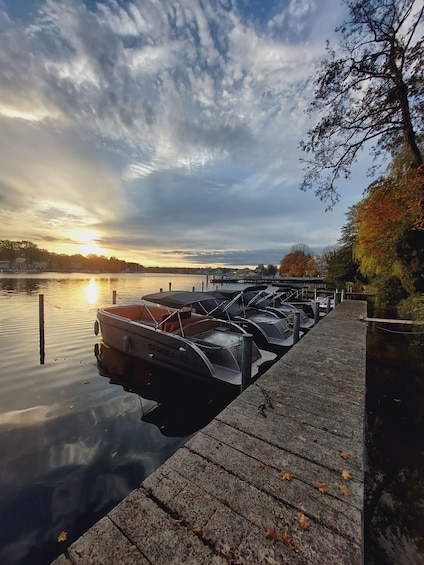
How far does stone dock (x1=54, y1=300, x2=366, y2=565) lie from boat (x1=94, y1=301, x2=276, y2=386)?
1856mm

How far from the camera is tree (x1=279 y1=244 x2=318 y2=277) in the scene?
8025 centimetres

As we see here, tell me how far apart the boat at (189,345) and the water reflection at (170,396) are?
0.35 metres

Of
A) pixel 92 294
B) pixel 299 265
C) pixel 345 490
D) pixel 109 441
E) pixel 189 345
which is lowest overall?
pixel 109 441

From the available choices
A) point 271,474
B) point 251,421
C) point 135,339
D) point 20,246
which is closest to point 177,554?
point 271,474

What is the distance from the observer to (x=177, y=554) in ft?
4.67

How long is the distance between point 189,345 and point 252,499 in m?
3.68

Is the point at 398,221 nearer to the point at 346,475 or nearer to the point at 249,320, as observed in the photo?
the point at 249,320

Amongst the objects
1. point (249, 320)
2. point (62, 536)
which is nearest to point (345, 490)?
point (62, 536)

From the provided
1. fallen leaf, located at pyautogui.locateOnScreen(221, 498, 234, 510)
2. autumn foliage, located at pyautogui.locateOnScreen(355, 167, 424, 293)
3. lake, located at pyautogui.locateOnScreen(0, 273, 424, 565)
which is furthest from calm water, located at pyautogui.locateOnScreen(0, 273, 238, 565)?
autumn foliage, located at pyautogui.locateOnScreen(355, 167, 424, 293)

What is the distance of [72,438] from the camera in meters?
4.14

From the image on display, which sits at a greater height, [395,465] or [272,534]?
[272,534]

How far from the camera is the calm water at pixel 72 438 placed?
275cm

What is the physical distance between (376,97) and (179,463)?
15185 mm

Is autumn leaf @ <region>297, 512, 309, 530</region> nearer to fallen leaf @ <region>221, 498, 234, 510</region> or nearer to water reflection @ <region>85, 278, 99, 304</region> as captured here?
fallen leaf @ <region>221, 498, 234, 510</region>
